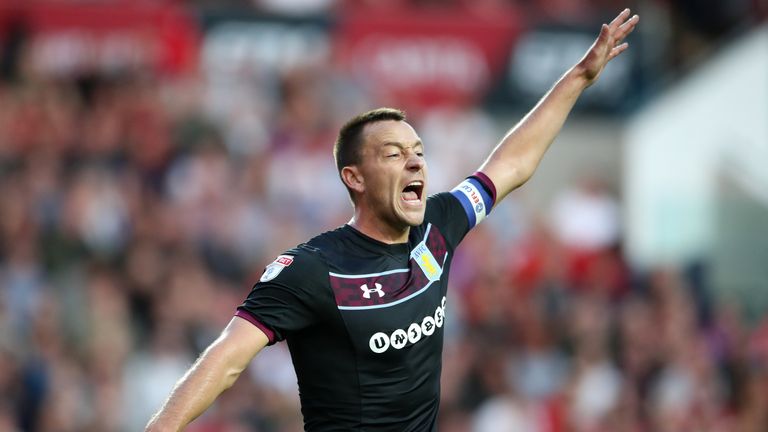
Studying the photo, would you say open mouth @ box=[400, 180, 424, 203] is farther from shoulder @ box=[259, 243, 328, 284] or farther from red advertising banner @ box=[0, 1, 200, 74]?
red advertising banner @ box=[0, 1, 200, 74]

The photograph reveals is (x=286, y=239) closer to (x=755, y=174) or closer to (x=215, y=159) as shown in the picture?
(x=215, y=159)

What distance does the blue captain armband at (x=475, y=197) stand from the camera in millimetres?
5652

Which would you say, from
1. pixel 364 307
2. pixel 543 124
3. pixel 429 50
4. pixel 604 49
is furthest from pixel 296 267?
pixel 429 50

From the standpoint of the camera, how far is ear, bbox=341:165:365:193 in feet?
Answer: 17.1

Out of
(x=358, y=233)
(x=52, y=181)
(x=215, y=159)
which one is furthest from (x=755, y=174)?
(x=358, y=233)

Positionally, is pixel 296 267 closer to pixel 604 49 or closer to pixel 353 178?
pixel 353 178

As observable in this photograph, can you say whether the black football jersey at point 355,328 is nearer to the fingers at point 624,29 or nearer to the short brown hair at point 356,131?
the short brown hair at point 356,131

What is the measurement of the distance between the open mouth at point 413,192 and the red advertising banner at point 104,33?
28.8 ft

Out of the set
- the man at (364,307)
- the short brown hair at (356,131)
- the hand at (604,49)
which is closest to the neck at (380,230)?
the man at (364,307)

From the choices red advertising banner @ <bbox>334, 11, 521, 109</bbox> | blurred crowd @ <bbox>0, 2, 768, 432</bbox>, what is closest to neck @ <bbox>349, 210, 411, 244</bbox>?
blurred crowd @ <bbox>0, 2, 768, 432</bbox>

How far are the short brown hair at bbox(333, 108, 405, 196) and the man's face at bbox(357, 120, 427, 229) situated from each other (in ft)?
0.07

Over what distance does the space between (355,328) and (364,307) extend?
0.29 feet

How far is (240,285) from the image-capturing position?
1094 centimetres

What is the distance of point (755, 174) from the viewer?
44.5ft
